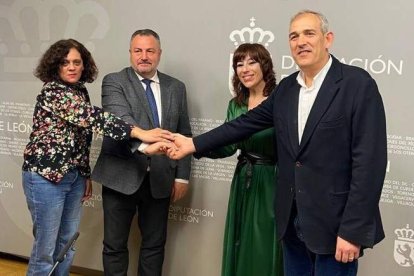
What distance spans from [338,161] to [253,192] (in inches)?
23.1

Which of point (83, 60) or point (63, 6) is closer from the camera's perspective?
point (83, 60)

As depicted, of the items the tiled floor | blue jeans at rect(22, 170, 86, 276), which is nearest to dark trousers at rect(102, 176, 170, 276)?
blue jeans at rect(22, 170, 86, 276)

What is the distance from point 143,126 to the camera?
225 centimetres

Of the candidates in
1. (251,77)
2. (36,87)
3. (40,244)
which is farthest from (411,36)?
(36,87)

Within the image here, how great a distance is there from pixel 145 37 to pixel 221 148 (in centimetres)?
66

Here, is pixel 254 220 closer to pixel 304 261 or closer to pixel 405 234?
pixel 304 261

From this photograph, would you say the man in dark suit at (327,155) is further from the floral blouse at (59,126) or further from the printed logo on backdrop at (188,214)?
the printed logo on backdrop at (188,214)

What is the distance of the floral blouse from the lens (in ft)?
6.66

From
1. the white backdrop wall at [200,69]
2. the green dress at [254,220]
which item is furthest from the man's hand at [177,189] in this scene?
the green dress at [254,220]

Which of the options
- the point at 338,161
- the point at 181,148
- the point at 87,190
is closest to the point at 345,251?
the point at 338,161

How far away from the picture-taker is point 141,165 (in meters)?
2.24

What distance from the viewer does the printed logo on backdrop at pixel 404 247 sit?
92.1 inches

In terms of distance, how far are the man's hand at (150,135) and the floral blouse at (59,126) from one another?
0.13 ft

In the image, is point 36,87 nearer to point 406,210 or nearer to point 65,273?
point 65,273
